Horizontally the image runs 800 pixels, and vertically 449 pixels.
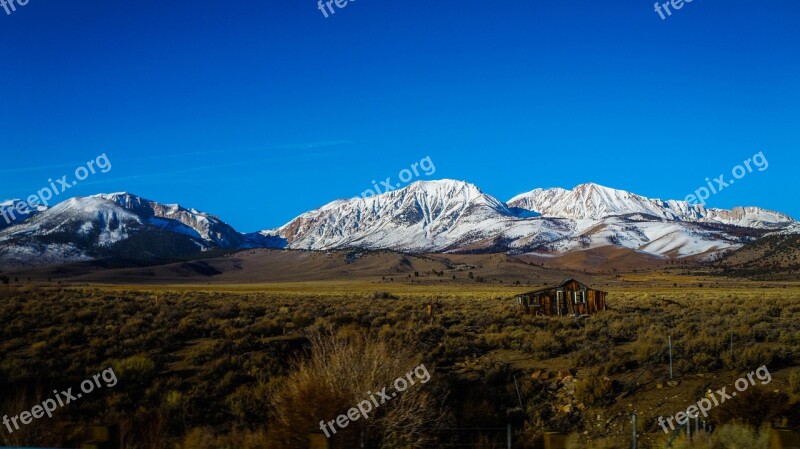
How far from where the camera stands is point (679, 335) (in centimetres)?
2433

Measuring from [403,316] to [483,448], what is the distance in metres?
20.2

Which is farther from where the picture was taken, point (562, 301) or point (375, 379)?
point (562, 301)

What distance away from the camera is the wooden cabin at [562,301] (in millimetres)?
37275

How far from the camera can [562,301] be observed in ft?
124

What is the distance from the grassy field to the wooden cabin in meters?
8.53

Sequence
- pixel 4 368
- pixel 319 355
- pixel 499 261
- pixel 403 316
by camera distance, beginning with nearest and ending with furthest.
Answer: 1. pixel 319 355
2. pixel 4 368
3. pixel 403 316
4. pixel 499 261

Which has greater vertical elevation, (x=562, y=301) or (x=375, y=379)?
(x=562, y=301)

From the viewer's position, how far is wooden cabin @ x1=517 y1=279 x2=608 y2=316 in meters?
37.3

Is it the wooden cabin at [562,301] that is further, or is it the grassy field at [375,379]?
the wooden cabin at [562,301]

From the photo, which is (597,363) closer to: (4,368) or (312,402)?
(312,402)

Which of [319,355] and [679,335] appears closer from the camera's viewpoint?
[319,355]

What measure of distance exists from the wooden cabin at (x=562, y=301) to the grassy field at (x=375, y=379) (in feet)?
28.0

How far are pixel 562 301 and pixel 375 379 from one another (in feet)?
89.3

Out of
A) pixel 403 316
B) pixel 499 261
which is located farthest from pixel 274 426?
pixel 499 261
